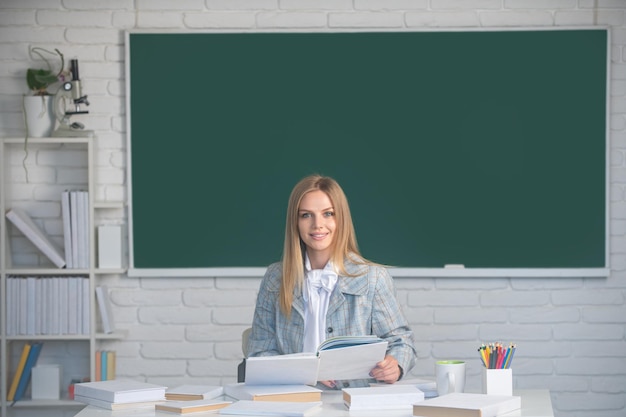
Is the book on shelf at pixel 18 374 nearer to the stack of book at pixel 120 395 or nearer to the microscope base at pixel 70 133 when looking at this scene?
the microscope base at pixel 70 133

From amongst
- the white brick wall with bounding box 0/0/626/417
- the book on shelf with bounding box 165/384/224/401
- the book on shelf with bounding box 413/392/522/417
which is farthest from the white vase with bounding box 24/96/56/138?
the book on shelf with bounding box 413/392/522/417

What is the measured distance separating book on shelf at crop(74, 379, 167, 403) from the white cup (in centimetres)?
79

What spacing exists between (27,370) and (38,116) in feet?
3.85

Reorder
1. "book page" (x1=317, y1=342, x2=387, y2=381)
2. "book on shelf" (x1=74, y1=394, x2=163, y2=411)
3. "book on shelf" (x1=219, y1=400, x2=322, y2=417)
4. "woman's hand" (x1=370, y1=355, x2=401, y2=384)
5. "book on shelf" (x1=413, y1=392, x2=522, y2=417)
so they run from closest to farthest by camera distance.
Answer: "book on shelf" (x1=413, y1=392, x2=522, y2=417)
"book on shelf" (x1=219, y1=400, x2=322, y2=417)
"book on shelf" (x1=74, y1=394, x2=163, y2=411)
"book page" (x1=317, y1=342, x2=387, y2=381)
"woman's hand" (x1=370, y1=355, x2=401, y2=384)

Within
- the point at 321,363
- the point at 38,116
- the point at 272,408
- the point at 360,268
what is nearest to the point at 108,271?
the point at 38,116

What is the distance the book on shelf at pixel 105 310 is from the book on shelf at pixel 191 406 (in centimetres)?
176

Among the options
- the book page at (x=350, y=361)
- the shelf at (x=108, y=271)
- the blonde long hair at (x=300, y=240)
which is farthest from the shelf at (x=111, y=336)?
the book page at (x=350, y=361)

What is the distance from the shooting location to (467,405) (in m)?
2.42

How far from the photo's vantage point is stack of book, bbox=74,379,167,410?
2676 mm

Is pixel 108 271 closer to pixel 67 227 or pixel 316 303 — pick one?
pixel 67 227

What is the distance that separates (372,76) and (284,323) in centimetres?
161

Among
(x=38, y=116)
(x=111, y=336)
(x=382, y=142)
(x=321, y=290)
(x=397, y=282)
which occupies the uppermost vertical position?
(x=38, y=116)

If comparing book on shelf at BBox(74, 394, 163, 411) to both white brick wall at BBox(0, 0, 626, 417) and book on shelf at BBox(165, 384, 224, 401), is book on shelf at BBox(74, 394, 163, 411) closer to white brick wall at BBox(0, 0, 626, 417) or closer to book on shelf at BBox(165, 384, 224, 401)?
book on shelf at BBox(165, 384, 224, 401)

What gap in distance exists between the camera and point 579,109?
4.38m
